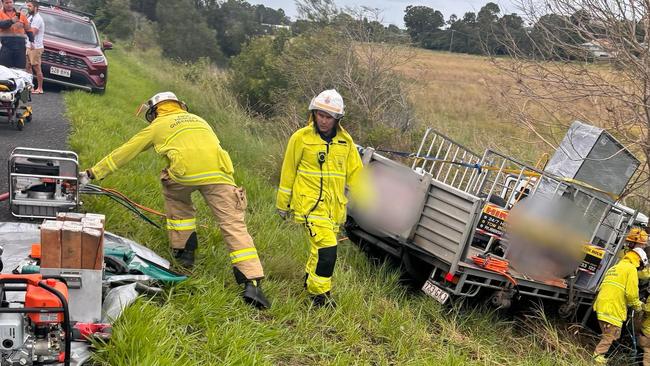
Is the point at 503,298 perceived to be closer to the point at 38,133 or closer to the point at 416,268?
the point at 416,268

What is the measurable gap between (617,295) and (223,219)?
4071 millimetres

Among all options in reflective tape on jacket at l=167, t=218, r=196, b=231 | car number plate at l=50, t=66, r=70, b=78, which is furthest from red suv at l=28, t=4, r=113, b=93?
reflective tape on jacket at l=167, t=218, r=196, b=231

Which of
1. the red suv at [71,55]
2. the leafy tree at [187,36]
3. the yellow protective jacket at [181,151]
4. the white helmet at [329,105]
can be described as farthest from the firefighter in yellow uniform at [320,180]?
the leafy tree at [187,36]

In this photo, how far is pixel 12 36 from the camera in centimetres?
1023

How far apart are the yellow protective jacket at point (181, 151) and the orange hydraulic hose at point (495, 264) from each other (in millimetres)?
2653

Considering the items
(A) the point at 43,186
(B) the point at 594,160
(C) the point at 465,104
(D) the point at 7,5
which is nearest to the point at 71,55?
(D) the point at 7,5

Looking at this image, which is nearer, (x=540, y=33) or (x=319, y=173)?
(x=319, y=173)

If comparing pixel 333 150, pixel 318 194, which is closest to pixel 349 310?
pixel 318 194

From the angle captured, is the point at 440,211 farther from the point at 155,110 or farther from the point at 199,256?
the point at 155,110

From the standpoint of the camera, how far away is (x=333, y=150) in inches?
201

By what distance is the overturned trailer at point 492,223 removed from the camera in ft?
19.2

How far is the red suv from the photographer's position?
11.9m

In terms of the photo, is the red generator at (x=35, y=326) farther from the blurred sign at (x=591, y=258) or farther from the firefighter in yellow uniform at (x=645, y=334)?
the firefighter in yellow uniform at (x=645, y=334)

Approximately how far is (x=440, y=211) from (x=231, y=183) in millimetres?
2257
